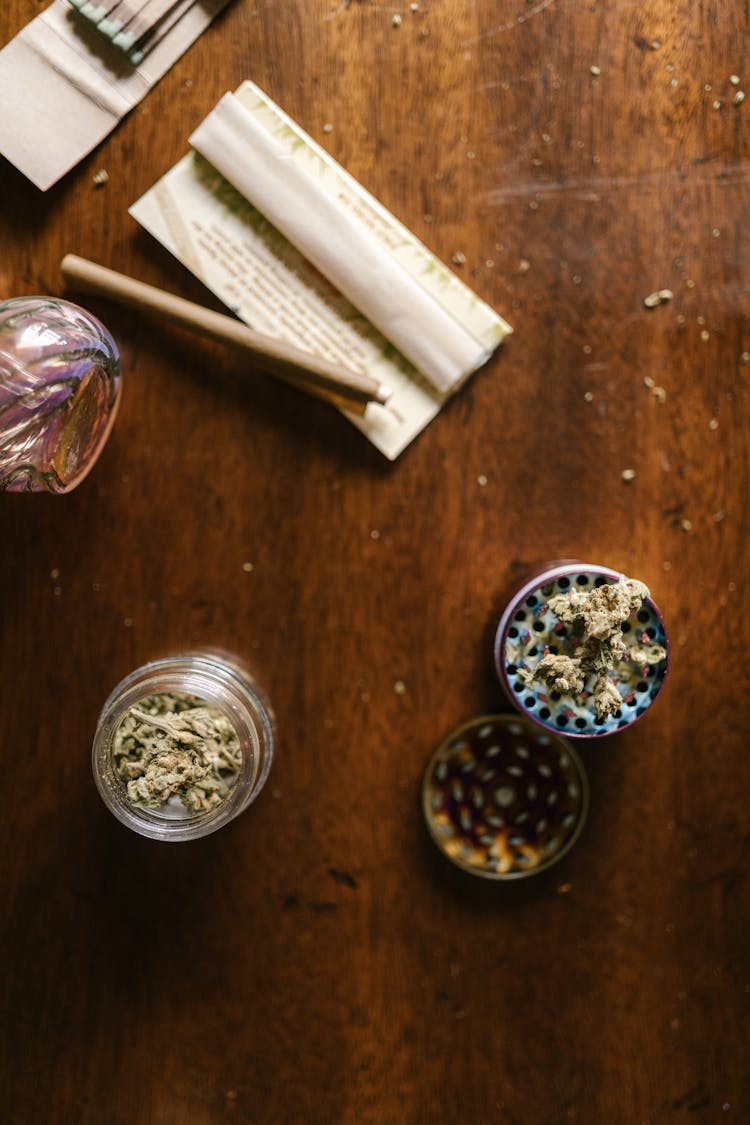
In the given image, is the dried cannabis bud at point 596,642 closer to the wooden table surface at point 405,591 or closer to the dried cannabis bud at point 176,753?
the wooden table surface at point 405,591

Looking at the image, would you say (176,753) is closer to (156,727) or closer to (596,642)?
(156,727)

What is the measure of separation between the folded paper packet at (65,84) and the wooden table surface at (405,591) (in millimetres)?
13

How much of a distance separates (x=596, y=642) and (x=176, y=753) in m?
0.27

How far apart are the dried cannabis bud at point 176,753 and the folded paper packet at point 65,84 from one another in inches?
14.6

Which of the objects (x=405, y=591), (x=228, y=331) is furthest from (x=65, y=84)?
(x=405, y=591)

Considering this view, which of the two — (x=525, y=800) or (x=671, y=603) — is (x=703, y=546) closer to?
(x=671, y=603)

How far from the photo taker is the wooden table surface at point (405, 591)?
23.6 inches

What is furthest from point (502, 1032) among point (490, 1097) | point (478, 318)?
point (478, 318)

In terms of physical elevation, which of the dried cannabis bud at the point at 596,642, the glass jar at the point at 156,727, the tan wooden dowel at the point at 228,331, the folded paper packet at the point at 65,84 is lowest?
the dried cannabis bud at the point at 596,642

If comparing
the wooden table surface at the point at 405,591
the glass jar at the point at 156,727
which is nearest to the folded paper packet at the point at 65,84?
the wooden table surface at the point at 405,591

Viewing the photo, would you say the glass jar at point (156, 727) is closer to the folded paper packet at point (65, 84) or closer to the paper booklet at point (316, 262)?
the paper booklet at point (316, 262)

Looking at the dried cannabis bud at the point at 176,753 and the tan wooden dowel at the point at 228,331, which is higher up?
the tan wooden dowel at the point at 228,331

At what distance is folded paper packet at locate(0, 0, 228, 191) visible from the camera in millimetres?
576

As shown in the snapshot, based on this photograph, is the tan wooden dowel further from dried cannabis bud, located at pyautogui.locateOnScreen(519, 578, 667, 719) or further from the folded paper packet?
dried cannabis bud, located at pyautogui.locateOnScreen(519, 578, 667, 719)
